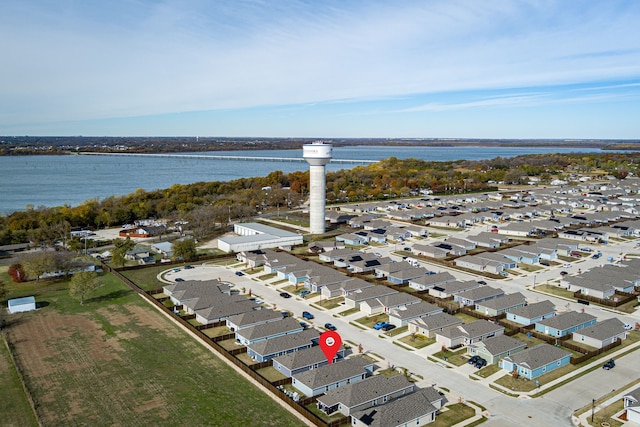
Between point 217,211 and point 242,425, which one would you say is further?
point 217,211

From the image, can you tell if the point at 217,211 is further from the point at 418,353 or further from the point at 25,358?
the point at 418,353

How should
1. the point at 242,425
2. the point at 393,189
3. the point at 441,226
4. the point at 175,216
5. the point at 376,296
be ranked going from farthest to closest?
the point at 393,189
the point at 175,216
the point at 441,226
the point at 376,296
the point at 242,425

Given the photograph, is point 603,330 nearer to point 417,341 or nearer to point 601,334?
point 601,334

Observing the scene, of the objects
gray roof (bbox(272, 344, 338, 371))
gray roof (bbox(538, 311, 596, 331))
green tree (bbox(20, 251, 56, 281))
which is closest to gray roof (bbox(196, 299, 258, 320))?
gray roof (bbox(272, 344, 338, 371))

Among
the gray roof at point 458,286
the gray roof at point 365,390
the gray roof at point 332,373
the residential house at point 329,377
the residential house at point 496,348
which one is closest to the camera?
the gray roof at point 365,390

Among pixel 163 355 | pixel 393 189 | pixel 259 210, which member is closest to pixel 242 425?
pixel 163 355


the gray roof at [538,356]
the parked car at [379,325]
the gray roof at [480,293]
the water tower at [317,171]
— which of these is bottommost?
the parked car at [379,325]

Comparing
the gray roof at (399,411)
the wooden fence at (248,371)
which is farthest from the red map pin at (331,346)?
the gray roof at (399,411)

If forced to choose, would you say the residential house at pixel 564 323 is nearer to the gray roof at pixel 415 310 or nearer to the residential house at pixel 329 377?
the gray roof at pixel 415 310
